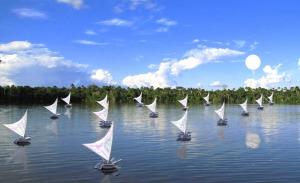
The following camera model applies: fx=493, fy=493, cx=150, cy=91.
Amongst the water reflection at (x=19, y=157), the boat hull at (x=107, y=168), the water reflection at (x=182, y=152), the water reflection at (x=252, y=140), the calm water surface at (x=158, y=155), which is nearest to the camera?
the calm water surface at (x=158, y=155)

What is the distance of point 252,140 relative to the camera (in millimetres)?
85375

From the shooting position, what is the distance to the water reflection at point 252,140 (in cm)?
7793

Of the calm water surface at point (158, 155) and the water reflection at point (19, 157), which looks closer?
the calm water surface at point (158, 155)

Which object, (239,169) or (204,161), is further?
(204,161)

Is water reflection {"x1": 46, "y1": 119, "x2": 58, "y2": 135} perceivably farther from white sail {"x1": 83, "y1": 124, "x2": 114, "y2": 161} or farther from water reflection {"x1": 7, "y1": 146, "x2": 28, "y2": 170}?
white sail {"x1": 83, "y1": 124, "x2": 114, "y2": 161}

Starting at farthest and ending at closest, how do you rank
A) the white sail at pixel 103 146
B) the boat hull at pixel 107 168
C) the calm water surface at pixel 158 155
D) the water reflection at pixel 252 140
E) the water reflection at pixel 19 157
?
the water reflection at pixel 252 140 → the water reflection at pixel 19 157 → the boat hull at pixel 107 168 → the calm water surface at pixel 158 155 → the white sail at pixel 103 146

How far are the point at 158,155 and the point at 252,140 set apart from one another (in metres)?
25.4

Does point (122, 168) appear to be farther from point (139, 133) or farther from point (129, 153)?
point (139, 133)

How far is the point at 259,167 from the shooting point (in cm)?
5825

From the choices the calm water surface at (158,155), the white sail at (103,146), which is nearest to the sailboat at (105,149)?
the white sail at (103,146)

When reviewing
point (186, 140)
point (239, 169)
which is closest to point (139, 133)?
point (186, 140)

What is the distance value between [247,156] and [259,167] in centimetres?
838

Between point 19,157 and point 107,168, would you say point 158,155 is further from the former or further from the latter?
point 19,157

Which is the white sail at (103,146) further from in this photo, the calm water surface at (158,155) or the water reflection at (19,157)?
the water reflection at (19,157)
